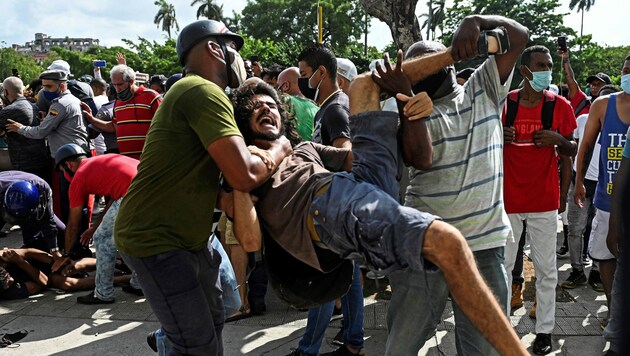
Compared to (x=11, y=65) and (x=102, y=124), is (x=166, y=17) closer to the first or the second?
(x=11, y=65)

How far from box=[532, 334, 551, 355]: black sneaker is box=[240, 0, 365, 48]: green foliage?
41462 millimetres

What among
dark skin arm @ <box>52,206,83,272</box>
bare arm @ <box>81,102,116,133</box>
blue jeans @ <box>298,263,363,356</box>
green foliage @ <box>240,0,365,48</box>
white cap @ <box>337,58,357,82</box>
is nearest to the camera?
blue jeans @ <box>298,263,363,356</box>

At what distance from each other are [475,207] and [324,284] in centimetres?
81

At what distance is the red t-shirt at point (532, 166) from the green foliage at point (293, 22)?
4086cm

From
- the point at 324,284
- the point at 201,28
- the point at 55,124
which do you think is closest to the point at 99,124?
the point at 55,124

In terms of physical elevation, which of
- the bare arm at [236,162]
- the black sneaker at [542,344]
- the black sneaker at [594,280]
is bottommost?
the black sneaker at [594,280]

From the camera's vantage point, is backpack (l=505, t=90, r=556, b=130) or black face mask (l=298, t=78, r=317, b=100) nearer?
backpack (l=505, t=90, r=556, b=130)

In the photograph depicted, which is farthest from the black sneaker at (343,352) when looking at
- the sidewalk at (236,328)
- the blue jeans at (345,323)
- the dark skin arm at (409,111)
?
the dark skin arm at (409,111)

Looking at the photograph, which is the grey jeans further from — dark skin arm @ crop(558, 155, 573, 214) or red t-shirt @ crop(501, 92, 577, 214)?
red t-shirt @ crop(501, 92, 577, 214)

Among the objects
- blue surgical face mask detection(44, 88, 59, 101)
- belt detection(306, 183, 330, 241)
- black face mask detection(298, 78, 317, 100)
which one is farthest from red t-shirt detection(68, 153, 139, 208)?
belt detection(306, 183, 330, 241)

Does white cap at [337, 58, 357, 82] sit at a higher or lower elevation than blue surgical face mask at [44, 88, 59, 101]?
lower

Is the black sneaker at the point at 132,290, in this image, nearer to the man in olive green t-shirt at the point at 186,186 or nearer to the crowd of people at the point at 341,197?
the crowd of people at the point at 341,197

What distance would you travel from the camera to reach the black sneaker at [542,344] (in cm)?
373

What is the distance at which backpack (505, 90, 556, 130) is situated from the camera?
3.94 meters
